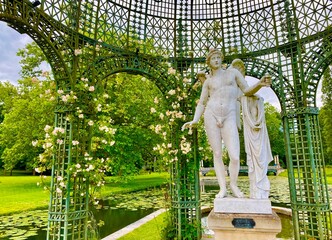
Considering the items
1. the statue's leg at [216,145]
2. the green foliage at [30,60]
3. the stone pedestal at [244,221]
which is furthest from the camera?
the green foliage at [30,60]

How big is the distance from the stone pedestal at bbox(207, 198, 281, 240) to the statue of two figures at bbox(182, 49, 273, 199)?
174 mm

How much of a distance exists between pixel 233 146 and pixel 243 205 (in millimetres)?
651

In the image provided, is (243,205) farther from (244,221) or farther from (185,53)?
(185,53)

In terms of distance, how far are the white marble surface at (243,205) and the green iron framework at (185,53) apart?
8.48ft

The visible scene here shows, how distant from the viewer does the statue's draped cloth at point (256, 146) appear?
8.86 ft

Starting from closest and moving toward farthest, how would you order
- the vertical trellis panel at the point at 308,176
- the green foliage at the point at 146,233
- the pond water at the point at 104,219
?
1. the vertical trellis panel at the point at 308,176
2. the green foliage at the point at 146,233
3. the pond water at the point at 104,219

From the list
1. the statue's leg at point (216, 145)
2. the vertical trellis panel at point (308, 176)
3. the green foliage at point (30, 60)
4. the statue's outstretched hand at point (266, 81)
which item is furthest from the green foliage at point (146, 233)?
the green foliage at point (30, 60)

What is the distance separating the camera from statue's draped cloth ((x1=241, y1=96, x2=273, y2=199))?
8.86 ft

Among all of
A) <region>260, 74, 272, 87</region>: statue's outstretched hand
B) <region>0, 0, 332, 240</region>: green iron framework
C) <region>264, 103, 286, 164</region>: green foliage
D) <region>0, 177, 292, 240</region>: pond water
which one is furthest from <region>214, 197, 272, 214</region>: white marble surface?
<region>264, 103, 286, 164</region>: green foliage

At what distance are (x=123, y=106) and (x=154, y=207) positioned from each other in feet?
13.3

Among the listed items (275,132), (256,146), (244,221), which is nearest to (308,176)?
(256,146)

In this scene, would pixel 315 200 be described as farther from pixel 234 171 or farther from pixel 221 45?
pixel 221 45

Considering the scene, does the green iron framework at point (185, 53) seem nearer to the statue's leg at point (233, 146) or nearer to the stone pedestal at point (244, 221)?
the statue's leg at point (233, 146)

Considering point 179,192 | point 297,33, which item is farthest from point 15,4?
point 297,33
